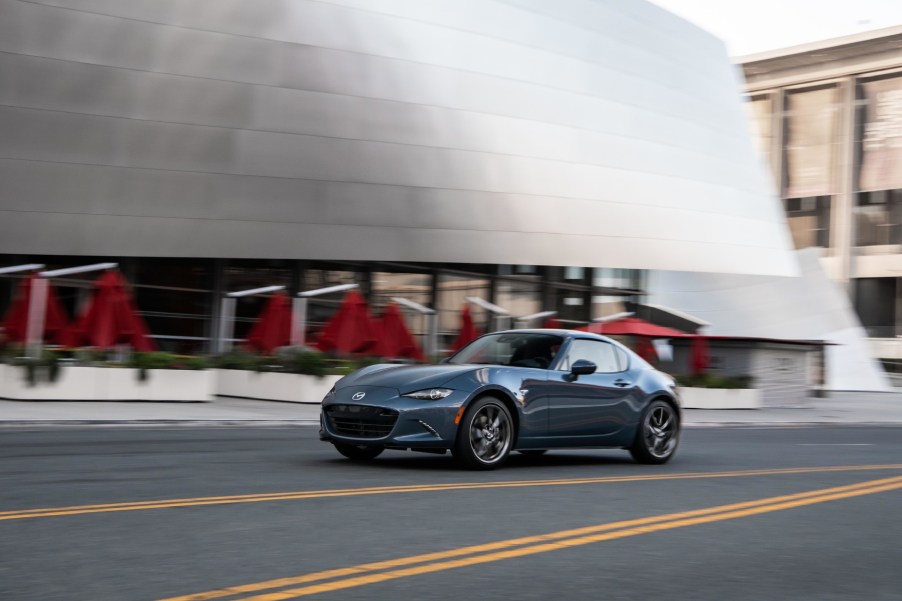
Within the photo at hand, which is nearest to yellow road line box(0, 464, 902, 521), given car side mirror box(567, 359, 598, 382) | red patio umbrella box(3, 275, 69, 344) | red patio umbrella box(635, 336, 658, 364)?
car side mirror box(567, 359, 598, 382)

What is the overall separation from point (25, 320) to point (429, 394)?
13.1m

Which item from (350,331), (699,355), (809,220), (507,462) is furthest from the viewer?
(809,220)

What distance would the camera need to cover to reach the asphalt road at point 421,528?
19.0 ft

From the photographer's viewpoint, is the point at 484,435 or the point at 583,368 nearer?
the point at 484,435

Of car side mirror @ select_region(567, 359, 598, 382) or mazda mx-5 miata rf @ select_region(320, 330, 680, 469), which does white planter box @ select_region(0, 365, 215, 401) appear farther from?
car side mirror @ select_region(567, 359, 598, 382)

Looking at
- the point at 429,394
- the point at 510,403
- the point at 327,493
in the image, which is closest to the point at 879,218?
the point at 510,403

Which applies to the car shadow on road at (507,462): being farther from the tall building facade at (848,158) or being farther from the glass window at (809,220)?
the glass window at (809,220)

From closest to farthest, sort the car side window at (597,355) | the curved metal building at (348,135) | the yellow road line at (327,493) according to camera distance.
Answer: the yellow road line at (327,493), the car side window at (597,355), the curved metal building at (348,135)

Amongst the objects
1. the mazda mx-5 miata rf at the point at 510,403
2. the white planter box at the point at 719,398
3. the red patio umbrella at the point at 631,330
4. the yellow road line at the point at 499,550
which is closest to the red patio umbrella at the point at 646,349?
the red patio umbrella at the point at 631,330

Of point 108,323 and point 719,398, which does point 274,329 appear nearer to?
point 108,323

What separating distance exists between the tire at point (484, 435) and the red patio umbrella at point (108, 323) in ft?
40.9

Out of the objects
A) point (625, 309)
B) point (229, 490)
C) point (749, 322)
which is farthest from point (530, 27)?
point (229, 490)

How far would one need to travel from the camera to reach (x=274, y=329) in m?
26.1

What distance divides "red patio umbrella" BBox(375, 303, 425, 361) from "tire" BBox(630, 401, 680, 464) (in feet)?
45.1
